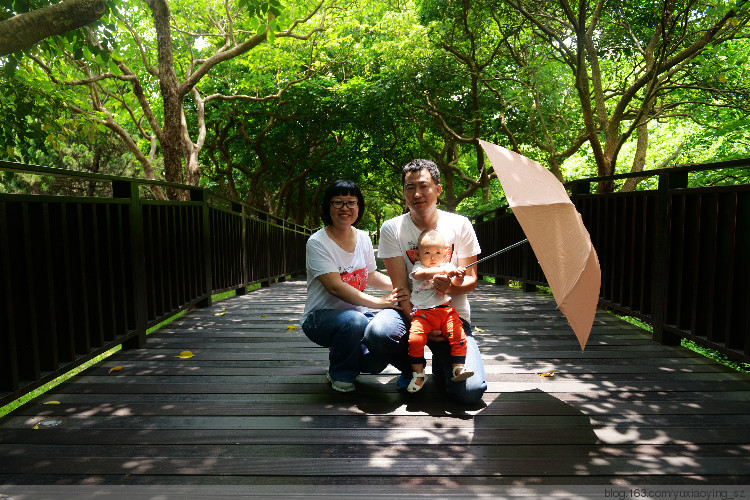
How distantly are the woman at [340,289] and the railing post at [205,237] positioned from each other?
3073 millimetres

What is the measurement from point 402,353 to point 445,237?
0.74m

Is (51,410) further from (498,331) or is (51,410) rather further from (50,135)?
(50,135)

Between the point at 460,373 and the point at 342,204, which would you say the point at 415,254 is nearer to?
the point at 342,204

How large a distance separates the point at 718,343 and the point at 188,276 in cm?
471

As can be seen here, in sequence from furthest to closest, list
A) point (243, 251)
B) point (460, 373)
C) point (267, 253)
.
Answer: point (267, 253)
point (243, 251)
point (460, 373)

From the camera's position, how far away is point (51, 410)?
282 cm

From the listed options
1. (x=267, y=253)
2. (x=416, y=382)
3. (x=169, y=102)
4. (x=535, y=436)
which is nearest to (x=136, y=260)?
(x=416, y=382)

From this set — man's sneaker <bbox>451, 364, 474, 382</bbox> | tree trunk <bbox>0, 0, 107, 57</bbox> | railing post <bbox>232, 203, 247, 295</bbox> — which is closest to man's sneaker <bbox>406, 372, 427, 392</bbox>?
man's sneaker <bbox>451, 364, 474, 382</bbox>

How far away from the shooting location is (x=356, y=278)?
10.6ft

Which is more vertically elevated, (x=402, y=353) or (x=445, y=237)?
(x=445, y=237)

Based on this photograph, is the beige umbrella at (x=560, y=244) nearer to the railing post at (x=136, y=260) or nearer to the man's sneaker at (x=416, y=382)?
the man's sneaker at (x=416, y=382)

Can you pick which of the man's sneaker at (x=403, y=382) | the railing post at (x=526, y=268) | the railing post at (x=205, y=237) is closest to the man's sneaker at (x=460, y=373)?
the man's sneaker at (x=403, y=382)

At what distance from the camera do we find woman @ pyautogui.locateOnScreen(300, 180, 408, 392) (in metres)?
3.05

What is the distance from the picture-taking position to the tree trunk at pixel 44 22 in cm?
341
